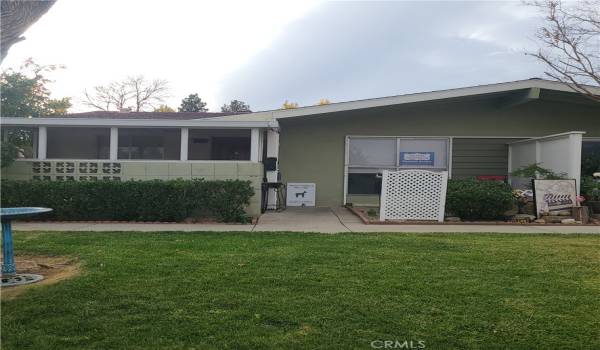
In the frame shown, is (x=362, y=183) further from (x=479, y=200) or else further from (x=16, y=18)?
(x=16, y=18)

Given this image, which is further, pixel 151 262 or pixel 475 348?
pixel 151 262

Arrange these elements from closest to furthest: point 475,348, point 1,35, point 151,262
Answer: point 475,348
point 1,35
point 151,262

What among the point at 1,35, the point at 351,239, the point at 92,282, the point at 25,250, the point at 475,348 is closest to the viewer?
the point at 475,348

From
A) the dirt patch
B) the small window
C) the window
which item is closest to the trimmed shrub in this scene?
the small window

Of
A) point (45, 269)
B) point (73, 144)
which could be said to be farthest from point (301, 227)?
point (73, 144)

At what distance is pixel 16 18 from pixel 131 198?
6.30 meters

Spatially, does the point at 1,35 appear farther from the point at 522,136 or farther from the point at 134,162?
the point at 522,136

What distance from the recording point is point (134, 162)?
424 inches

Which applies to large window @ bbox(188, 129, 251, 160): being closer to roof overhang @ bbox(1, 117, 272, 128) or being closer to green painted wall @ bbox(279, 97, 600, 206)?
green painted wall @ bbox(279, 97, 600, 206)

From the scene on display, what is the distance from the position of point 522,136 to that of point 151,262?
→ 38.4 ft

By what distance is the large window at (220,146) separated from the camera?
1587 cm

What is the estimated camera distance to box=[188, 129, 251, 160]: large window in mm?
15867

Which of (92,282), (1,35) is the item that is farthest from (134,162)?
(1,35)

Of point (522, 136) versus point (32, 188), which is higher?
point (522, 136)
